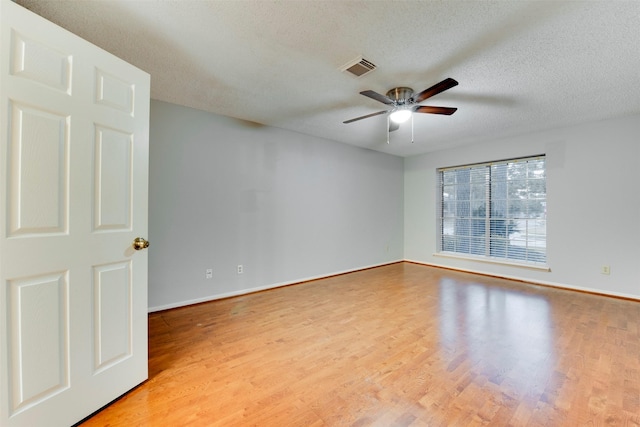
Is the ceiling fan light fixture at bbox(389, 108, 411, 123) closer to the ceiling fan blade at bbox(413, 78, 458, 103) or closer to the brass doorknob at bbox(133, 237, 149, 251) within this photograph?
the ceiling fan blade at bbox(413, 78, 458, 103)

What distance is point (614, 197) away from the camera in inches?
143

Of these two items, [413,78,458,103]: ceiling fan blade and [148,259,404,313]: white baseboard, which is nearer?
[413,78,458,103]: ceiling fan blade

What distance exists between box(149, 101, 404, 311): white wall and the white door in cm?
150

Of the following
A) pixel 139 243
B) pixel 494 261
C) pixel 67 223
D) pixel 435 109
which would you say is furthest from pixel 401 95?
pixel 494 261

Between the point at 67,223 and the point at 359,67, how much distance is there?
7.42 feet

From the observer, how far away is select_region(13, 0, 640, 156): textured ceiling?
1.69 meters

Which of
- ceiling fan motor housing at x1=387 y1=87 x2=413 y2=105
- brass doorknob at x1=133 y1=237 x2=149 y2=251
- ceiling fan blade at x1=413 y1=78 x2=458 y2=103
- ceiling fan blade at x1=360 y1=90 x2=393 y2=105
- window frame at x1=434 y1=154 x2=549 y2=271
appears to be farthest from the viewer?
window frame at x1=434 y1=154 x2=549 y2=271

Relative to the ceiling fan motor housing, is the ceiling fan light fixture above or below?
below

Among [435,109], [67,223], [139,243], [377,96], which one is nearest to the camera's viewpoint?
[67,223]

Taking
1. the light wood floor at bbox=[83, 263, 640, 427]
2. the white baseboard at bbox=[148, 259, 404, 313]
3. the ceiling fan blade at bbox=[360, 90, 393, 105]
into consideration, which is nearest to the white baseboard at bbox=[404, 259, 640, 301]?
the light wood floor at bbox=[83, 263, 640, 427]

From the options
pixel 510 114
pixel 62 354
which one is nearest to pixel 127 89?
pixel 62 354

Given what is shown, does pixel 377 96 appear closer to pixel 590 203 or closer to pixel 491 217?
pixel 590 203

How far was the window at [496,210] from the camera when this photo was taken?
4.41 meters

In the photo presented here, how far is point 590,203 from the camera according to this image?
12.5ft
